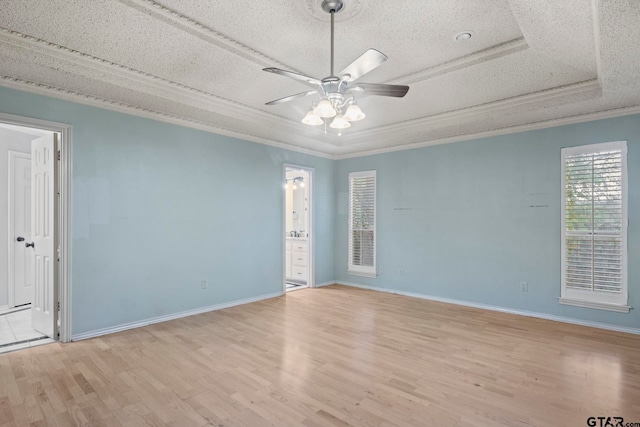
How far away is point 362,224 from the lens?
6566 mm

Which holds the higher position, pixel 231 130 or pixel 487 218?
pixel 231 130

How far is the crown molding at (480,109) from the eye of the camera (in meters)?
3.62

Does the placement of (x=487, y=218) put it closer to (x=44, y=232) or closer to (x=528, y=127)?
(x=528, y=127)

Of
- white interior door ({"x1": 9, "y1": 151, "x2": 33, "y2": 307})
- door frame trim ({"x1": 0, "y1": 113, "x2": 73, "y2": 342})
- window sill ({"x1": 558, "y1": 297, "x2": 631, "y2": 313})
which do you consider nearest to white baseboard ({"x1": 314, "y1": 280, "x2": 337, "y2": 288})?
window sill ({"x1": 558, "y1": 297, "x2": 631, "y2": 313})

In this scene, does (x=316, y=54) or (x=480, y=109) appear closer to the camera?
(x=316, y=54)

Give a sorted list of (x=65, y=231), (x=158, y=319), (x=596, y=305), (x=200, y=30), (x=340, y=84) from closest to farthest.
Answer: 1. (x=340, y=84)
2. (x=200, y=30)
3. (x=65, y=231)
4. (x=596, y=305)
5. (x=158, y=319)

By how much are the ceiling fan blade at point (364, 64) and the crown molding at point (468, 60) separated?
4.01ft

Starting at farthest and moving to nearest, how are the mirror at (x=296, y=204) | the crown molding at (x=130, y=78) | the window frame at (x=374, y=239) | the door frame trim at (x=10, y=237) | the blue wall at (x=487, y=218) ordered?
the mirror at (x=296, y=204)
the window frame at (x=374, y=239)
the door frame trim at (x=10, y=237)
the blue wall at (x=487, y=218)
the crown molding at (x=130, y=78)

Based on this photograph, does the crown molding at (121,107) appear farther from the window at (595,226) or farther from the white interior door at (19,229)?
the window at (595,226)

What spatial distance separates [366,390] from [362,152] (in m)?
4.65

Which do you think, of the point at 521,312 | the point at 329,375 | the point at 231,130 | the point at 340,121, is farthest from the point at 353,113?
the point at 521,312

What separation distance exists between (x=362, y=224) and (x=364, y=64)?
440 centimetres

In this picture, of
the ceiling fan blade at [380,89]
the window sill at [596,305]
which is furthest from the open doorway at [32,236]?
the window sill at [596,305]

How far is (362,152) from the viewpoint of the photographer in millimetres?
6504
